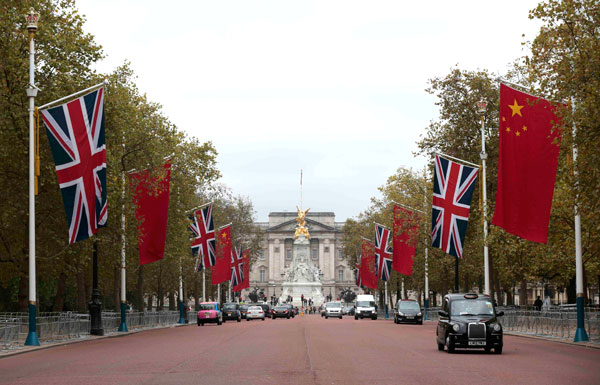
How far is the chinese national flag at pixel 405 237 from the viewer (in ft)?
190

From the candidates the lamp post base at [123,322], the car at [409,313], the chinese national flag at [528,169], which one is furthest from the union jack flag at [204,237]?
the chinese national flag at [528,169]

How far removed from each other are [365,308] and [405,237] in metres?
24.1

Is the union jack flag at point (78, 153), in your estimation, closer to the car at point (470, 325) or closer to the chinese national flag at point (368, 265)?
the car at point (470, 325)

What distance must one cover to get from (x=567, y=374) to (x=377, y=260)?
52053 mm

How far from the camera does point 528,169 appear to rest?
29.4 meters

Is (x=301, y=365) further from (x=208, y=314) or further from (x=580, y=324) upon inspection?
(x=208, y=314)

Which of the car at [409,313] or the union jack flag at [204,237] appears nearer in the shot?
the union jack flag at [204,237]

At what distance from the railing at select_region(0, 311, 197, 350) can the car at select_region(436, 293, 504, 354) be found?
1442 centimetres

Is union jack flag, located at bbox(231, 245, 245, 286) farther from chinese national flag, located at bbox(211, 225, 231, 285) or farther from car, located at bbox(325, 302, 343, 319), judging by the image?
car, located at bbox(325, 302, 343, 319)

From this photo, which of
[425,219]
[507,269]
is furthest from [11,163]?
[425,219]

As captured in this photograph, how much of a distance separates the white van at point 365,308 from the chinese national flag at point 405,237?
22.5 m

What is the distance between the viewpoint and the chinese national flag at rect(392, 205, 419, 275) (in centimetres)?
5800

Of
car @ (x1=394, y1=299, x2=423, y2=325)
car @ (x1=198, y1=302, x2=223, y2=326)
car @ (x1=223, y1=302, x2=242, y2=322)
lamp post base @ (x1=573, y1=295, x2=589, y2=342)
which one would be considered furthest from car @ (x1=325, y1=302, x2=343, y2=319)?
lamp post base @ (x1=573, y1=295, x2=589, y2=342)

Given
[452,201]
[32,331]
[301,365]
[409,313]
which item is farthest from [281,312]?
[301,365]
